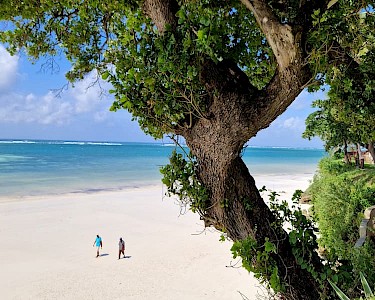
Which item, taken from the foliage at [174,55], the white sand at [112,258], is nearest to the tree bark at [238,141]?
the foliage at [174,55]

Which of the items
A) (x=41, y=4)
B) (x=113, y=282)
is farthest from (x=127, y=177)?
(x=41, y=4)

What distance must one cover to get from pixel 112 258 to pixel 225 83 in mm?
11924

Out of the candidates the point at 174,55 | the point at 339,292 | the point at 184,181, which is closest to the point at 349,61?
the point at 174,55

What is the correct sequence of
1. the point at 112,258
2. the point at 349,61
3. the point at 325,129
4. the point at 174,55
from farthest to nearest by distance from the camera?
the point at 325,129 < the point at 112,258 < the point at 349,61 < the point at 174,55

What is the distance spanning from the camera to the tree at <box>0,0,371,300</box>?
2650 millimetres

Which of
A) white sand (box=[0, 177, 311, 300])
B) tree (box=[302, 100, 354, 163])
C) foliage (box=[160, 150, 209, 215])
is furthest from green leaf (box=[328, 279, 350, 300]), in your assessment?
tree (box=[302, 100, 354, 163])

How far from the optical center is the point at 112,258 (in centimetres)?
1357

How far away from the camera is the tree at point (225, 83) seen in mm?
2650

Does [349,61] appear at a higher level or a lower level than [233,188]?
higher

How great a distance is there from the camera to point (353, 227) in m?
8.47

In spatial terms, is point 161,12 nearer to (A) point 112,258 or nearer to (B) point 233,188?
(B) point 233,188

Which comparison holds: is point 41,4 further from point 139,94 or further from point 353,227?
point 353,227

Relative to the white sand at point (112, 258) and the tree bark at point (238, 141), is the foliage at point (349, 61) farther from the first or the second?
the white sand at point (112, 258)

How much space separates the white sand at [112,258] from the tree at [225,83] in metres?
2.98
